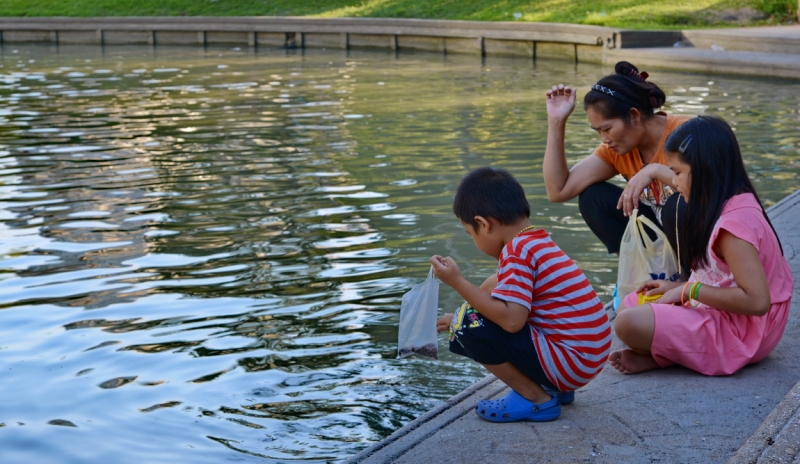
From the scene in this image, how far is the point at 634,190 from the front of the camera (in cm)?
429

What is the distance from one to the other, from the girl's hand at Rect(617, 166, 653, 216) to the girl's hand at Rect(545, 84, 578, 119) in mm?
422

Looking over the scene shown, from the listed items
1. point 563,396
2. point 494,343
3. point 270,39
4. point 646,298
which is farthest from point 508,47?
point 494,343

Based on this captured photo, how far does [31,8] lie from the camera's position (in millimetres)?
28734

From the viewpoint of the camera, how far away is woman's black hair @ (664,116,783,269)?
11.8 feet

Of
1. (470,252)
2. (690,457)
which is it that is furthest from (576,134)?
(690,457)

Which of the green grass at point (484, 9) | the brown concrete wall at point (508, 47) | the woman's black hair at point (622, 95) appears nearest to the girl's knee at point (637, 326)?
the woman's black hair at point (622, 95)

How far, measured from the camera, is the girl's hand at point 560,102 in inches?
173

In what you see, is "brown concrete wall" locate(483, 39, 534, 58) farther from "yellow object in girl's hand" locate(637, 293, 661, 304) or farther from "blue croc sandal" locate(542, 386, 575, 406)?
"blue croc sandal" locate(542, 386, 575, 406)

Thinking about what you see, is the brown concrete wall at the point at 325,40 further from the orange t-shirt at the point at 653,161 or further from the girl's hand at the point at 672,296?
the girl's hand at the point at 672,296

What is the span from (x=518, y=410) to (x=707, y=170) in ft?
3.74

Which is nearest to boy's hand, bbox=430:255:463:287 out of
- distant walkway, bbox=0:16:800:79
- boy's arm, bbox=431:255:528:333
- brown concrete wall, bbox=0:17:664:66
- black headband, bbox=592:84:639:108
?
boy's arm, bbox=431:255:528:333

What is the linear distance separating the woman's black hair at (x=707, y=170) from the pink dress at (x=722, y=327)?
48 mm

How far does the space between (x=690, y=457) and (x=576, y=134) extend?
8.07 metres

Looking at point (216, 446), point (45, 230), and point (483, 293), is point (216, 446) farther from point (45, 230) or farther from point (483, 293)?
point (45, 230)
